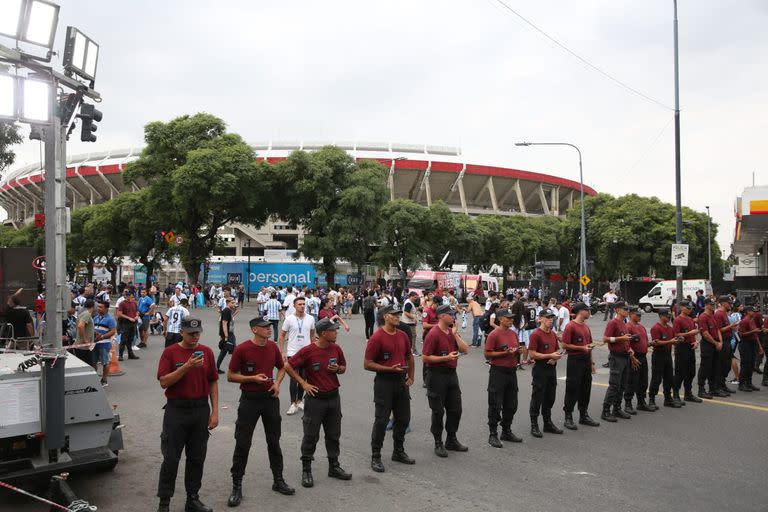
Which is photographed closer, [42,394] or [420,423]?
[42,394]

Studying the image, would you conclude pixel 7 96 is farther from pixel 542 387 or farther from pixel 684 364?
pixel 684 364

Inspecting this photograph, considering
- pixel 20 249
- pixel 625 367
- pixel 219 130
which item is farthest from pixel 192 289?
pixel 625 367

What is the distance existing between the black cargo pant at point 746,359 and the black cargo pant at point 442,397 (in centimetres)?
701

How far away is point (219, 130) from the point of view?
37.7 metres

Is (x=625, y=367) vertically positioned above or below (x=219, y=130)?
below

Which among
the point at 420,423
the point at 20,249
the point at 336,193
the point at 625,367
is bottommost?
the point at 420,423

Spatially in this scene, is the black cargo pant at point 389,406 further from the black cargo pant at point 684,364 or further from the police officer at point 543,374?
the black cargo pant at point 684,364

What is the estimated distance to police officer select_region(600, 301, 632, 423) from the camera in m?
8.22

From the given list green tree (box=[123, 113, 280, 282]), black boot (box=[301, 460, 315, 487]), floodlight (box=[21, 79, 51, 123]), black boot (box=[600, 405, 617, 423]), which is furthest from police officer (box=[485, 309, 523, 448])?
green tree (box=[123, 113, 280, 282])

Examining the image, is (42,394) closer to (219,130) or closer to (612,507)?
(612,507)

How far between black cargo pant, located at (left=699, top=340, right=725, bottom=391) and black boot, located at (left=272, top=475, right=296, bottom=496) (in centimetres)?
770

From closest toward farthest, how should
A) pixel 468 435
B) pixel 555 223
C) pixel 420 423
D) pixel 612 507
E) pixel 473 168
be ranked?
pixel 612 507 < pixel 468 435 < pixel 420 423 < pixel 555 223 < pixel 473 168

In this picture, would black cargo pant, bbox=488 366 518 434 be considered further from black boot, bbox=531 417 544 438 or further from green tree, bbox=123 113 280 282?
green tree, bbox=123 113 280 282

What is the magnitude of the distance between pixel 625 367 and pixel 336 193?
99.0 feet
